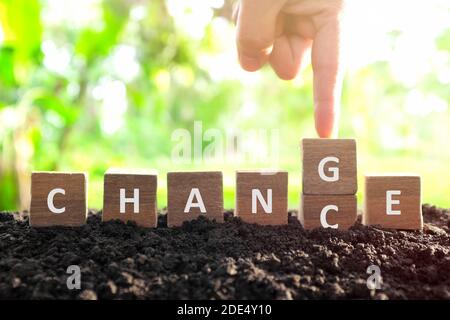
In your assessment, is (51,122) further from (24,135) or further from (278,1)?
(278,1)

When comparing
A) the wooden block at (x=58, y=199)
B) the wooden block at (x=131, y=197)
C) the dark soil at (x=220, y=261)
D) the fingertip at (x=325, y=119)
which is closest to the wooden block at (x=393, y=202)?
the dark soil at (x=220, y=261)

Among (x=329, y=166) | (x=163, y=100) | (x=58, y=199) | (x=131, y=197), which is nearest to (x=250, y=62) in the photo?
(x=329, y=166)

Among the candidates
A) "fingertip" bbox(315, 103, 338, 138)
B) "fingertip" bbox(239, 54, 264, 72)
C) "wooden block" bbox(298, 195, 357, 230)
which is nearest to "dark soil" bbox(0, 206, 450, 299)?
"wooden block" bbox(298, 195, 357, 230)

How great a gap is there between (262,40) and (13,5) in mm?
1929

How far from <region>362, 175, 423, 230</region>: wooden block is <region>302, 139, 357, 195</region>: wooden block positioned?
0.06 m

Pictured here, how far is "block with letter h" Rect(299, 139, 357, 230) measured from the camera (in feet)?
3.54

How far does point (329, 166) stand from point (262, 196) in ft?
0.53

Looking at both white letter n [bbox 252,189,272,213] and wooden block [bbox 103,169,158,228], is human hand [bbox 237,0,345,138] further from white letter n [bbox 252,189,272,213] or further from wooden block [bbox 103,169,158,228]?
wooden block [bbox 103,169,158,228]

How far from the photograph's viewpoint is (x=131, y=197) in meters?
1.08

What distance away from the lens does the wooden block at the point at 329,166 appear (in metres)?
1.08

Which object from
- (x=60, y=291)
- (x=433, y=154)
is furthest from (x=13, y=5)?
(x=433, y=154)

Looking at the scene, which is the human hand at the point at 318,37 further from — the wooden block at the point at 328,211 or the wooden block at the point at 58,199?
the wooden block at the point at 58,199

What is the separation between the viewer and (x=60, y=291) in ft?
2.47
